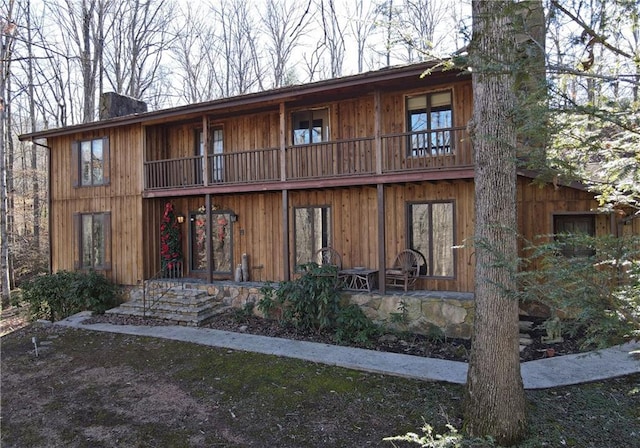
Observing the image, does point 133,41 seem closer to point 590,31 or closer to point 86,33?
point 86,33

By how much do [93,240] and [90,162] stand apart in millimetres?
2434

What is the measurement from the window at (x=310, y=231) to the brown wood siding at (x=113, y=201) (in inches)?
181

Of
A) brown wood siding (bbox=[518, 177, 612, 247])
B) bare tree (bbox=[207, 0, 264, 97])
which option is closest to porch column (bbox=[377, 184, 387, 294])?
brown wood siding (bbox=[518, 177, 612, 247])

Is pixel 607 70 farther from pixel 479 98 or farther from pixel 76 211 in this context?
pixel 76 211

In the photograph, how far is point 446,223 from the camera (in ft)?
30.0

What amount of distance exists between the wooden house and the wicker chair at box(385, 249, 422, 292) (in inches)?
7.7

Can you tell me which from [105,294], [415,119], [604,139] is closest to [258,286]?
[105,294]

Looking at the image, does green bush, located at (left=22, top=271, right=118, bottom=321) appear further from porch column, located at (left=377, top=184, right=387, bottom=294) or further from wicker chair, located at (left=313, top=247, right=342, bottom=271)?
porch column, located at (left=377, top=184, right=387, bottom=294)

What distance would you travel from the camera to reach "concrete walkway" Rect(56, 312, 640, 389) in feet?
18.5

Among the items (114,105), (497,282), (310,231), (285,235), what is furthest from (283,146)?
(114,105)

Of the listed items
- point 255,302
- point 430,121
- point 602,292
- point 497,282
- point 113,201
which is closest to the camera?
point 602,292

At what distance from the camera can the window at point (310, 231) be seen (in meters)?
10.4

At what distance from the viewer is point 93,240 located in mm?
12359

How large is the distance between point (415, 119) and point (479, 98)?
5.46 m
